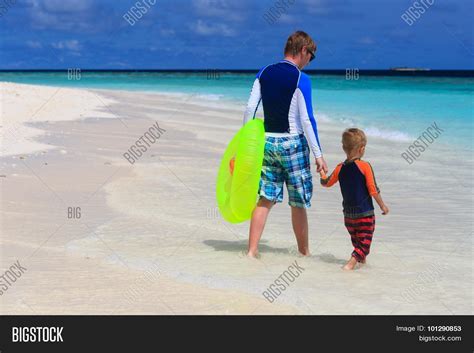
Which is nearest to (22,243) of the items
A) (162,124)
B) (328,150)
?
(328,150)

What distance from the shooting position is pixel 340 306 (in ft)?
15.0

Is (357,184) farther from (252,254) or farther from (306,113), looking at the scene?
(252,254)

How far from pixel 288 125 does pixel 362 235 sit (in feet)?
3.26

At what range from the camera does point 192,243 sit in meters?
6.25

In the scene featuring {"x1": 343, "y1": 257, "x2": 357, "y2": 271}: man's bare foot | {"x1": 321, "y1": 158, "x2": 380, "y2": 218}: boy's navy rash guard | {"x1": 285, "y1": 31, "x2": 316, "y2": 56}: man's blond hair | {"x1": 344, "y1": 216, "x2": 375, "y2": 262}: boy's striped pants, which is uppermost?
{"x1": 285, "y1": 31, "x2": 316, "y2": 56}: man's blond hair

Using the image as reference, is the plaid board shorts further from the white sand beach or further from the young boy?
the white sand beach

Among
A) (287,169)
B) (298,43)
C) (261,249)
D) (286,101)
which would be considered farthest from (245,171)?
(298,43)

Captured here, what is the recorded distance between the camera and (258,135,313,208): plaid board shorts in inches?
221

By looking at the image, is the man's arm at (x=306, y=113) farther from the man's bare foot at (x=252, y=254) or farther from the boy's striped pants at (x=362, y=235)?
the man's bare foot at (x=252, y=254)

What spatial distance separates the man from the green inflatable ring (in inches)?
3.3

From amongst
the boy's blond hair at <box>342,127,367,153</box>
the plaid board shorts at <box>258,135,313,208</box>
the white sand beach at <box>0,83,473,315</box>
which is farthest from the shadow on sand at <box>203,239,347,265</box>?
the boy's blond hair at <box>342,127,367,153</box>

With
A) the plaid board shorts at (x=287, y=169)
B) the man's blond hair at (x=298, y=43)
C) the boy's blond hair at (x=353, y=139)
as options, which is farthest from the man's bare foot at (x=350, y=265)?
the man's blond hair at (x=298, y=43)

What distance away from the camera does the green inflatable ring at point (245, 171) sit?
18.4 ft

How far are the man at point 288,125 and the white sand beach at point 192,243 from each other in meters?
0.55
